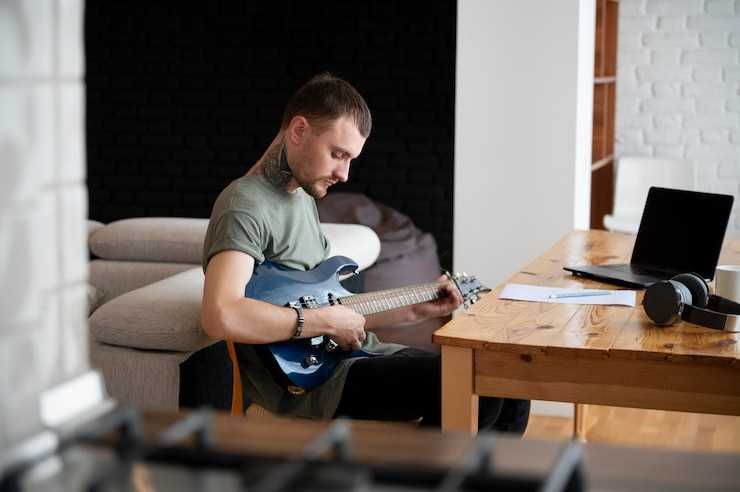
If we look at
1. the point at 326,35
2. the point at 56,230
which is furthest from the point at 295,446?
the point at 326,35

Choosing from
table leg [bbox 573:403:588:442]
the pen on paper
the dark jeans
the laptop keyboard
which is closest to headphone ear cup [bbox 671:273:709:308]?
the pen on paper

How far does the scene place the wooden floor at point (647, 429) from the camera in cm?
377

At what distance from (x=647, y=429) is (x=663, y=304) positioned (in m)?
1.78

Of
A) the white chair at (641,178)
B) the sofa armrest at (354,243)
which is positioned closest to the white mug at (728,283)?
the sofa armrest at (354,243)

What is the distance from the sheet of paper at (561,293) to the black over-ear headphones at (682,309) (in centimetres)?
24

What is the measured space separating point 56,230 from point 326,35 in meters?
5.32

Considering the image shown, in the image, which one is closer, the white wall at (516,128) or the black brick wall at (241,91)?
the white wall at (516,128)

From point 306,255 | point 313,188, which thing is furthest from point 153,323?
point 313,188

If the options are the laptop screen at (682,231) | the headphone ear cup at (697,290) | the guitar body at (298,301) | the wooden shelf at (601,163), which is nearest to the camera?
the headphone ear cup at (697,290)

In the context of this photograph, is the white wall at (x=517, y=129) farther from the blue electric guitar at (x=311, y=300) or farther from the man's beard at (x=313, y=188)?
the man's beard at (x=313, y=188)

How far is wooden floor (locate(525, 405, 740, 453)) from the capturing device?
3.77 metres

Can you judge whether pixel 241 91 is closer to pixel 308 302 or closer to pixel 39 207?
pixel 308 302

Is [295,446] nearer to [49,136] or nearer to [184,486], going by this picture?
[184,486]

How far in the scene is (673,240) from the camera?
114 inches
